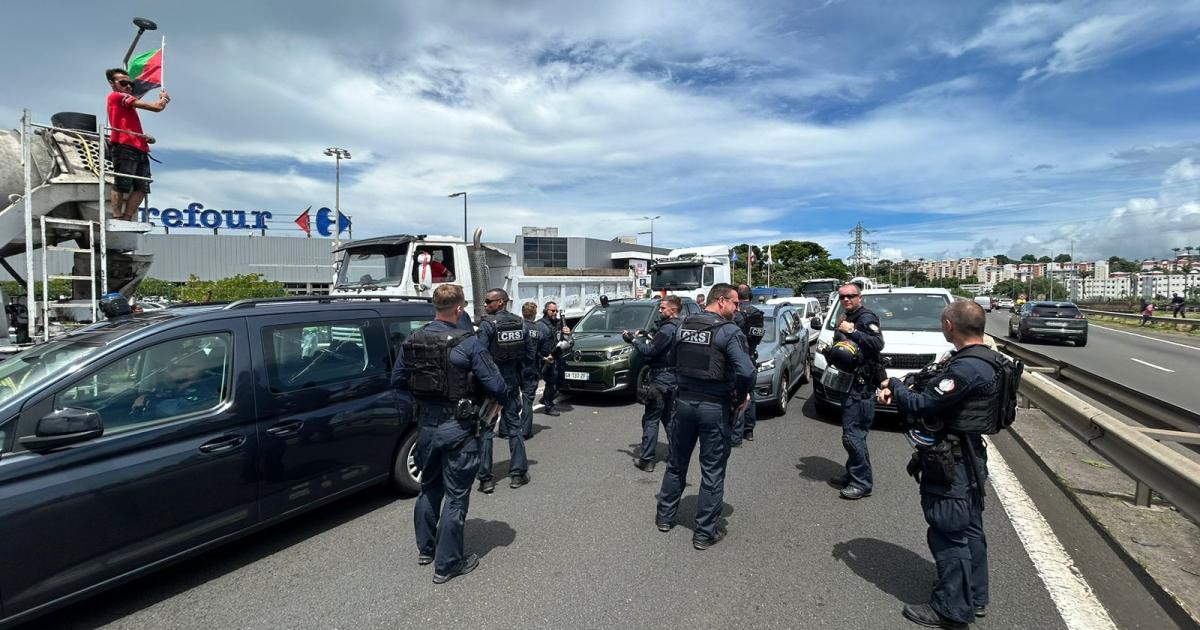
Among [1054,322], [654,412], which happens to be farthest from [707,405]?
[1054,322]

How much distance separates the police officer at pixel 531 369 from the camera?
675 centimetres

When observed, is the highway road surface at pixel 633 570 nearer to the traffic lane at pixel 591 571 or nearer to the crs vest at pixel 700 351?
the traffic lane at pixel 591 571

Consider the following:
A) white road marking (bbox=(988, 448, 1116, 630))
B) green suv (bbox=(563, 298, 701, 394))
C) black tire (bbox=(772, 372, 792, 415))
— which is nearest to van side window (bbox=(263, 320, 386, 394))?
green suv (bbox=(563, 298, 701, 394))

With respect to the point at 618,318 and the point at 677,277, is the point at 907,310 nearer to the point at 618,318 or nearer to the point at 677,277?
the point at 618,318

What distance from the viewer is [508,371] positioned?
5.79 m

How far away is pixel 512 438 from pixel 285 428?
80.8 inches

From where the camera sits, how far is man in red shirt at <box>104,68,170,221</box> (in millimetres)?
6672

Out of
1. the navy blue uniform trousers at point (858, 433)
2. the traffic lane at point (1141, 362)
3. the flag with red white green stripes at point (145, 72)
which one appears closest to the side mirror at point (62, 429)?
the navy blue uniform trousers at point (858, 433)

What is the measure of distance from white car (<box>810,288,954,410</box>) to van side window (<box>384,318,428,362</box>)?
15.2ft

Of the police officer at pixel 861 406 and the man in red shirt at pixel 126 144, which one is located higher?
the man in red shirt at pixel 126 144

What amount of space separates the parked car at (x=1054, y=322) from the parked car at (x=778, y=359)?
15.2 meters

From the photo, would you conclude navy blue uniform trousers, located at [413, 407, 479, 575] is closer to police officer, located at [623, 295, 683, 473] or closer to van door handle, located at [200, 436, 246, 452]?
van door handle, located at [200, 436, 246, 452]

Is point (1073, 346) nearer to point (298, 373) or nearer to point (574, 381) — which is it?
point (574, 381)

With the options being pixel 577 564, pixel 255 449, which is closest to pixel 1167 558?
pixel 577 564
